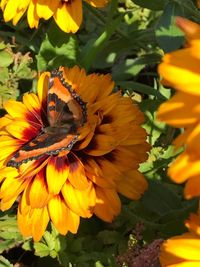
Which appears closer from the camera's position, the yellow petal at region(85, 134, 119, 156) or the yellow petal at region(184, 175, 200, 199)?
the yellow petal at region(184, 175, 200, 199)

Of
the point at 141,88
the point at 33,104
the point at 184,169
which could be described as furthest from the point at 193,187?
the point at 141,88

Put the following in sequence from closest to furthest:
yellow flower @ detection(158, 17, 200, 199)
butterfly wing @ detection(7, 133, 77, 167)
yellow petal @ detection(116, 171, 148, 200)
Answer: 1. yellow flower @ detection(158, 17, 200, 199)
2. butterfly wing @ detection(7, 133, 77, 167)
3. yellow petal @ detection(116, 171, 148, 200)

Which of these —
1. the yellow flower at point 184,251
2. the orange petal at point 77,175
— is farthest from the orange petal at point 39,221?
the yellow flower at point 184,251

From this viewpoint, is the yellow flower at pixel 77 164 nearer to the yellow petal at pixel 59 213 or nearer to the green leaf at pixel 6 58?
the yellow petal at pixel 59 213

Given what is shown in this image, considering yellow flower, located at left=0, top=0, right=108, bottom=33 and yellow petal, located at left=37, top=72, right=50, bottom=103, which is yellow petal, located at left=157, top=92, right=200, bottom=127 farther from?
yellow flower, located at left=0, top=0, right=108, bottom=33

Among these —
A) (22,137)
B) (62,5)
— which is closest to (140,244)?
(22,137)

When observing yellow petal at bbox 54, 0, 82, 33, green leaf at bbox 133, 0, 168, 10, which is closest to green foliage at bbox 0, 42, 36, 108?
yellow petal at bbox 54, 0, 82, 33
